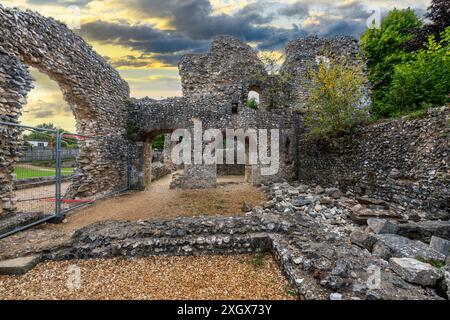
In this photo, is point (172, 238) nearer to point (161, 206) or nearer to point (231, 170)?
point (161, 206)

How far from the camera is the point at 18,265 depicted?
3.07 m

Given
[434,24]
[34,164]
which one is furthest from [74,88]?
[434,24]

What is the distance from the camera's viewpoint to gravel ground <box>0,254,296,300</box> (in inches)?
105

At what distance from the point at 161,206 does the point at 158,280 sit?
14.3 feet

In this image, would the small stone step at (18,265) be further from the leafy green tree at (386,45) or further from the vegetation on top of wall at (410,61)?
the leafy green tree at (386,45)

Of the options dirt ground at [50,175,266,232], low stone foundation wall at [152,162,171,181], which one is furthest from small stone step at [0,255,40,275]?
low stone foundation wall at [152,162,171,181]

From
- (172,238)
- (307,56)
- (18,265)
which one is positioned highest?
(307,56)

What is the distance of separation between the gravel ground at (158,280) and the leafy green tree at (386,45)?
15.8 meters

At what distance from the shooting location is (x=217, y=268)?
3.27m

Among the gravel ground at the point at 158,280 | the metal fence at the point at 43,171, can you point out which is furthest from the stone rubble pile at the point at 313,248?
the metal fence at the point at 43,171

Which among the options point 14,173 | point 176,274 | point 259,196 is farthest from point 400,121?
point 14,173

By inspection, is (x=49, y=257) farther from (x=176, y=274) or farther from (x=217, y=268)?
(x=217, y=268)

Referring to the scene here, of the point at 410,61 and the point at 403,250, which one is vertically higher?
the point at 410,61

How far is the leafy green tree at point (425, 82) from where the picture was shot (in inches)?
353
